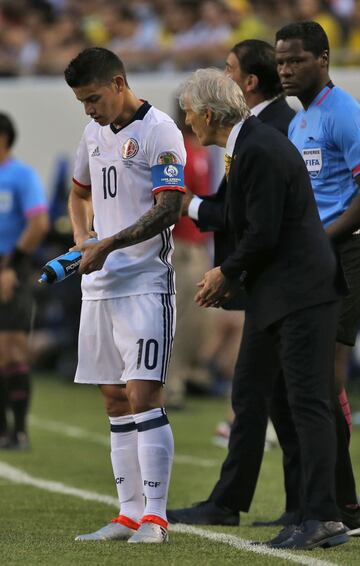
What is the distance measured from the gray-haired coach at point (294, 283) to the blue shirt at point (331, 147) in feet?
1.94

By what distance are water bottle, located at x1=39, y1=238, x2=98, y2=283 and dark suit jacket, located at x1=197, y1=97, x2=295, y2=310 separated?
956mm

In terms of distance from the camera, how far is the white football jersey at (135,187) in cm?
588

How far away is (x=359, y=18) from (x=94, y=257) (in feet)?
37.7

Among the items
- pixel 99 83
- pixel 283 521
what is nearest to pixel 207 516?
pixel 283 521

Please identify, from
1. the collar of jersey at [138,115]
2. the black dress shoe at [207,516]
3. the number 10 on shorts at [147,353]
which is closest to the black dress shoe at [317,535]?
the number 10 on shorts at [147,353]

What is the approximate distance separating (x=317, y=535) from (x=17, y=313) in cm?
540

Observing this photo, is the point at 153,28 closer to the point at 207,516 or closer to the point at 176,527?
the point at 207,516

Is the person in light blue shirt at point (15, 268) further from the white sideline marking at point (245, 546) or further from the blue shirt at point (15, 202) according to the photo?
the white sideline marking at point (245, 546)

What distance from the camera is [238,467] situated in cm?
662

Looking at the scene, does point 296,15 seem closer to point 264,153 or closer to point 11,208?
point 11,208

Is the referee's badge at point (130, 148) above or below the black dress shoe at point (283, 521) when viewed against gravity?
above

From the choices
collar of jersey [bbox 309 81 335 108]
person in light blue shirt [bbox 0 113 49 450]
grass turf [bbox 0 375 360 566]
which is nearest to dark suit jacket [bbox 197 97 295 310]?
collar of jersey [bbox 309 81 335 108]

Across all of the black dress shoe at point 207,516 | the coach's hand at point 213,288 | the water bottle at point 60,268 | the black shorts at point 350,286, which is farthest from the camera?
the black dress shoe at point 207,516

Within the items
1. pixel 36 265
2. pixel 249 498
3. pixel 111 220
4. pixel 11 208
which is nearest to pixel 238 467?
pixel 249 498
